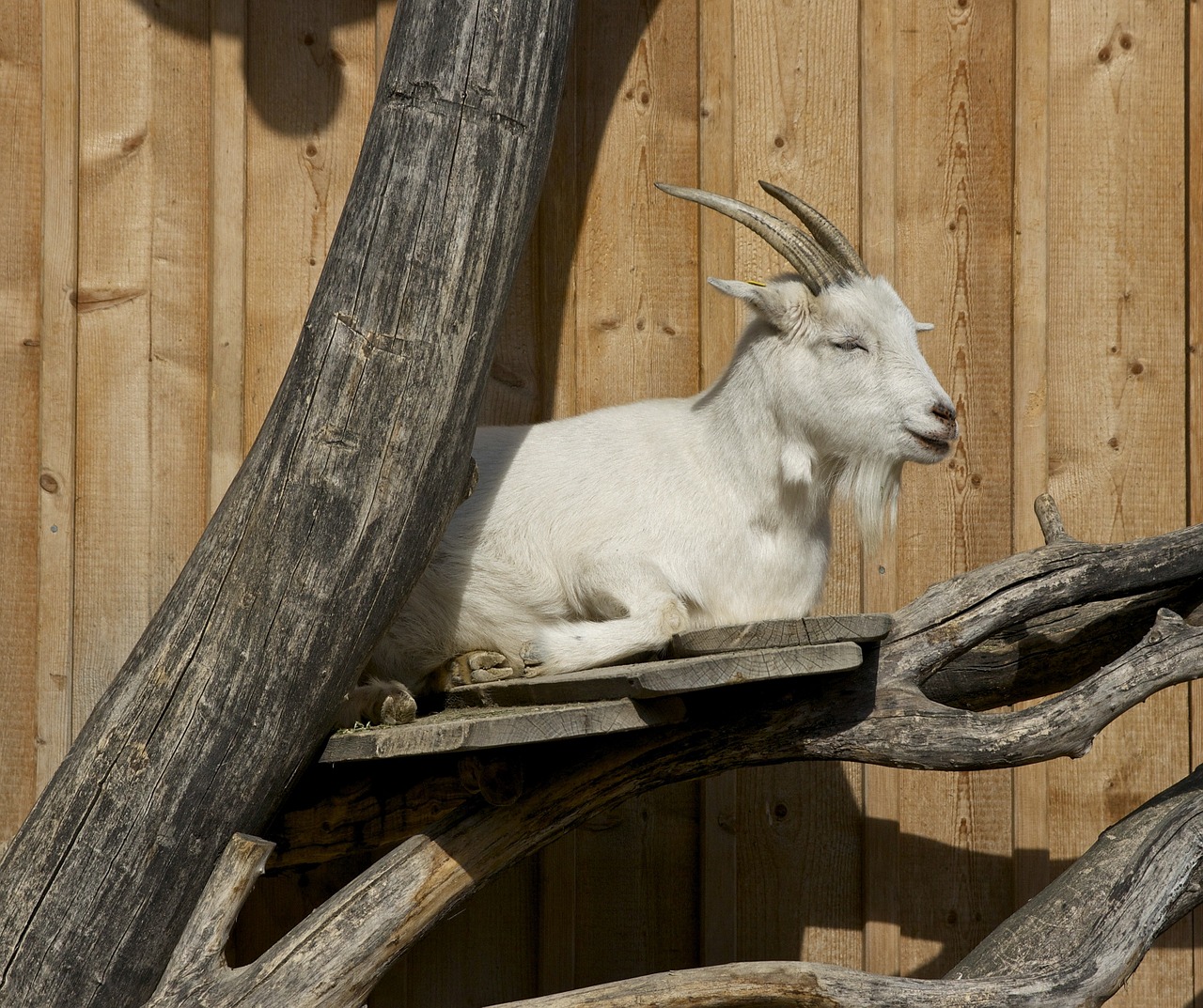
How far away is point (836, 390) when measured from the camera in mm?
3029

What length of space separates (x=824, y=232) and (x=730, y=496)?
70 centimetres

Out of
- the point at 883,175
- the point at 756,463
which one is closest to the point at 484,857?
the point at 756,463

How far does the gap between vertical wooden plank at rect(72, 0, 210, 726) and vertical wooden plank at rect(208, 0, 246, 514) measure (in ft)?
0.18

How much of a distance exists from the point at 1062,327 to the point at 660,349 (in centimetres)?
129

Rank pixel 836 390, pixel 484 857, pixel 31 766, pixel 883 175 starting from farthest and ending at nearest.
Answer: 1. pixel 883 175
2. pixel 31 766
3. pixel 836 390
4. pixel 484 857

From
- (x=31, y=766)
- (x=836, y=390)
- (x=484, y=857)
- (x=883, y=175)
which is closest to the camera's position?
(x=484, y=857)

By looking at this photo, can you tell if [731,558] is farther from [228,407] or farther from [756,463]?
[228,407]

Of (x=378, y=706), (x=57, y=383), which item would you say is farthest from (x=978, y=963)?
(x=57, y=383)

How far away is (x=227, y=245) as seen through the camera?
3.75m

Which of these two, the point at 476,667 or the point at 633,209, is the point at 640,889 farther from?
the point at 633,209

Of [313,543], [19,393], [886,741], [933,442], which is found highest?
[19,393]

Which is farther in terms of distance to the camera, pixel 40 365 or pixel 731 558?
pixel 40 365

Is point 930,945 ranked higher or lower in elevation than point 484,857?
lower

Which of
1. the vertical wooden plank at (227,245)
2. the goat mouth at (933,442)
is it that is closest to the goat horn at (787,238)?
the goat mouth at (933,442)
